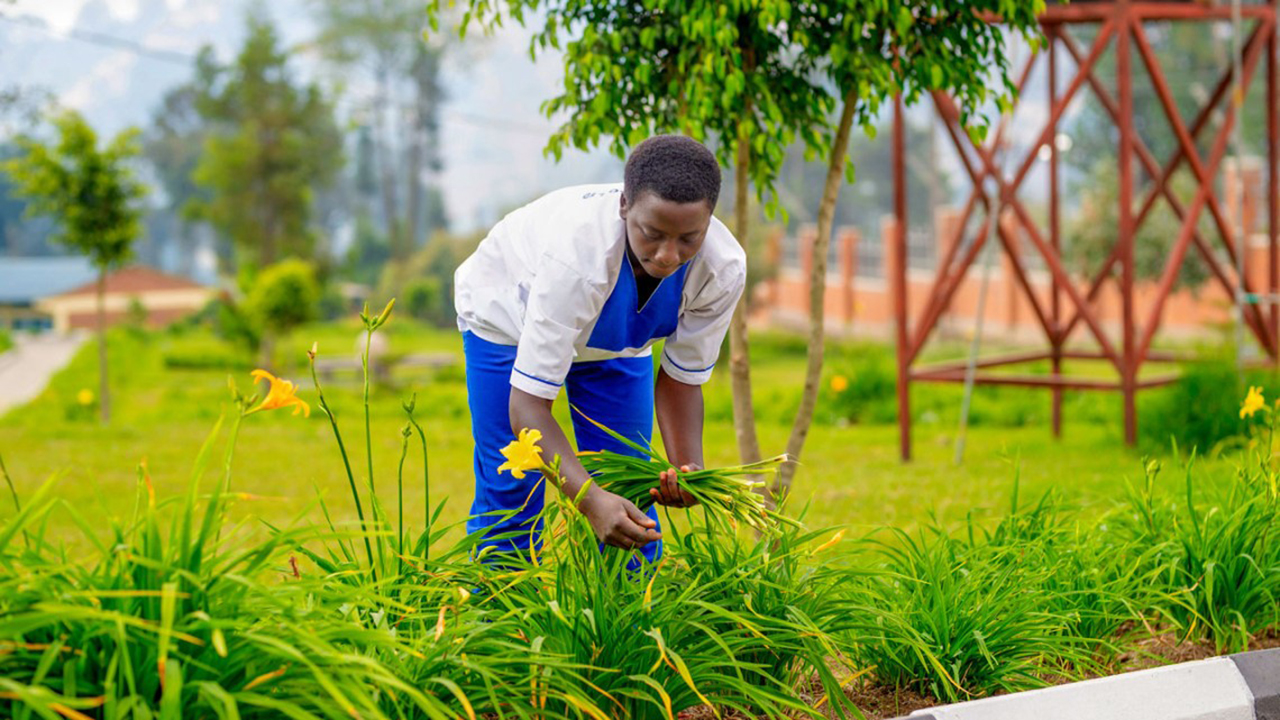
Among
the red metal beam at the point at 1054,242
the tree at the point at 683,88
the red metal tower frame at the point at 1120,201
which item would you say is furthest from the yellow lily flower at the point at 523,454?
the red metal beam at the point at 1054,242

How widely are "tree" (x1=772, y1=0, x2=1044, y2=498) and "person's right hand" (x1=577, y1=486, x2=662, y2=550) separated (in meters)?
1.58

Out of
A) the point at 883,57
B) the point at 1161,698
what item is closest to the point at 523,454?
the point at 1161,698

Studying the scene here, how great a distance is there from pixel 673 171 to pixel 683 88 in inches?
67.1

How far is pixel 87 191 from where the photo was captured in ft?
39.5

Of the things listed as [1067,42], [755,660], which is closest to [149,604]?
[755,660]

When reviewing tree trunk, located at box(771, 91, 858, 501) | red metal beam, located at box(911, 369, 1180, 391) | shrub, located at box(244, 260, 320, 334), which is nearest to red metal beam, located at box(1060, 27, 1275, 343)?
red metal beam, located at box(911, 369, 1180, 391)

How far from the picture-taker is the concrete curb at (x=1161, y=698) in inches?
103

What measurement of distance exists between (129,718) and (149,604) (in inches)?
7.4

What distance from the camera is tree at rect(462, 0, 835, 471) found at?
4.17 m

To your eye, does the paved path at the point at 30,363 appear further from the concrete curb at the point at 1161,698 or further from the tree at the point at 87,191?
the concrete curb at the point at 1161,698

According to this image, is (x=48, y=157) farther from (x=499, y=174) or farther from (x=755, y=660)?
→ (x=499, y=174)

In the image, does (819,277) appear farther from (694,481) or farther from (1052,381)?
(1052,381)

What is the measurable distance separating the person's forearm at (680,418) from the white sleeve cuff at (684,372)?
0.5 inches

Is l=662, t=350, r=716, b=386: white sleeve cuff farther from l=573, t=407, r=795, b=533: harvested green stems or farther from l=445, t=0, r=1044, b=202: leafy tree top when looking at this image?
l=445, t=0, r=1044, b=202: leafy tree top
